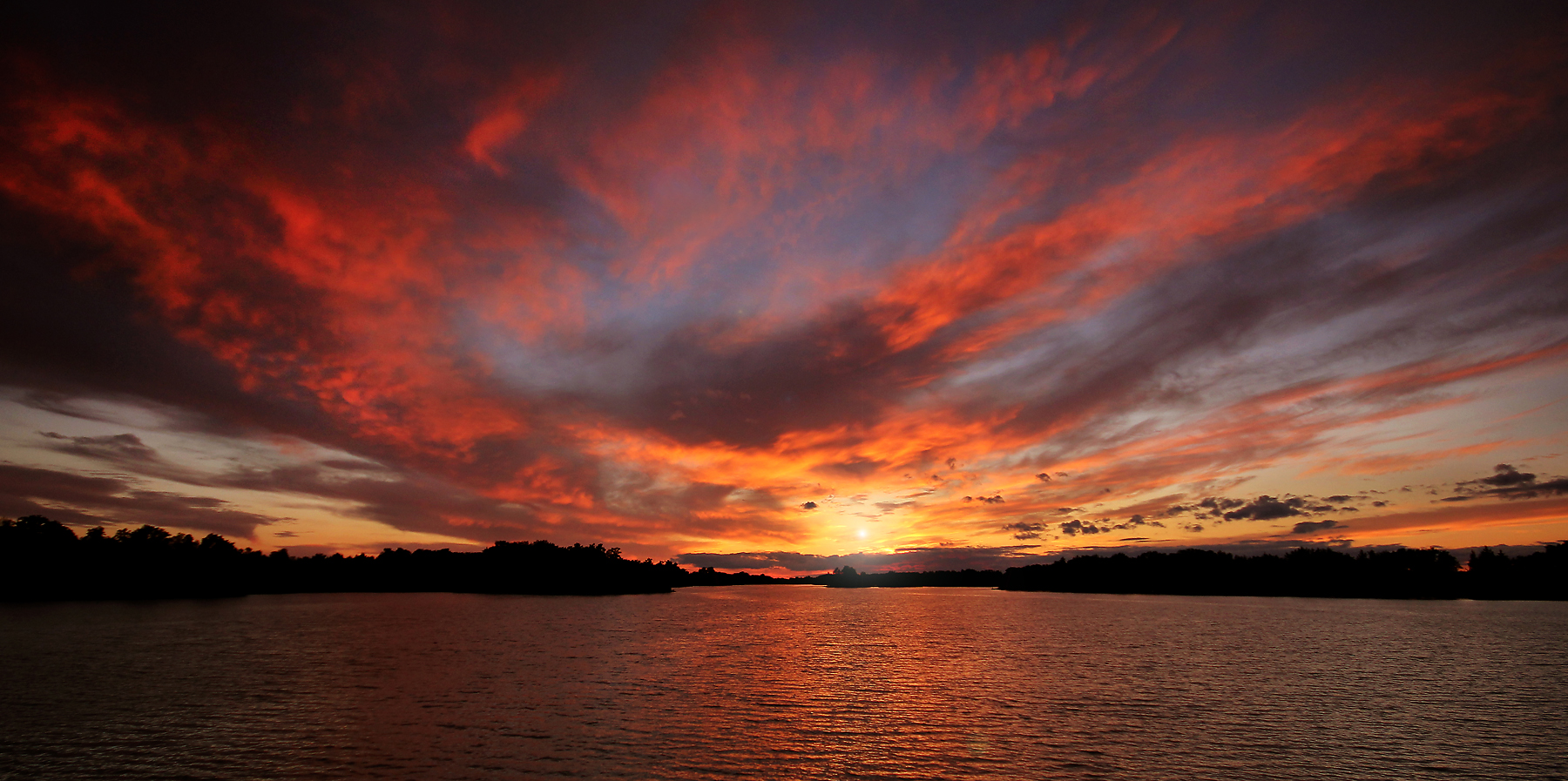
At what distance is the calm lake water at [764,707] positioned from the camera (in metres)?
34.2

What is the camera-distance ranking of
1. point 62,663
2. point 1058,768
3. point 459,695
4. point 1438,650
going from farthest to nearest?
1. point 1438,650
2. point 62,663
3. point 459,695
4. point 1058,768

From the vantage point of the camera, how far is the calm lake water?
34188mm

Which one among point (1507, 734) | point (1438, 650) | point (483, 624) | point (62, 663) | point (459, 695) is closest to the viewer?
point (1507, 734)

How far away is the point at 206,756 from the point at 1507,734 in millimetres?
77675

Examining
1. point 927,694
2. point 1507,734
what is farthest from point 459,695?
point 1507,734

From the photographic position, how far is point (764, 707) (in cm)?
4875

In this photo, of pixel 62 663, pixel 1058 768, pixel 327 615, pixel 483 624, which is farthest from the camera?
pixel 327 615

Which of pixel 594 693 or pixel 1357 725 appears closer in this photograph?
pixel 1357 725

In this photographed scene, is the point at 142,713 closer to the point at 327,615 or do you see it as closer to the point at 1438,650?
the point at 327,615

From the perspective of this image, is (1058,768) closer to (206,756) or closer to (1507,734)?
(1507,734)

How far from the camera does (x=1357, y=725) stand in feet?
142

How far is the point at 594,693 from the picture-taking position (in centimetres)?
5284

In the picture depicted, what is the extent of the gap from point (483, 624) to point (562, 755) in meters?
106

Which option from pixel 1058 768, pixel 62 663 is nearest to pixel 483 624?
pixel 62 663
